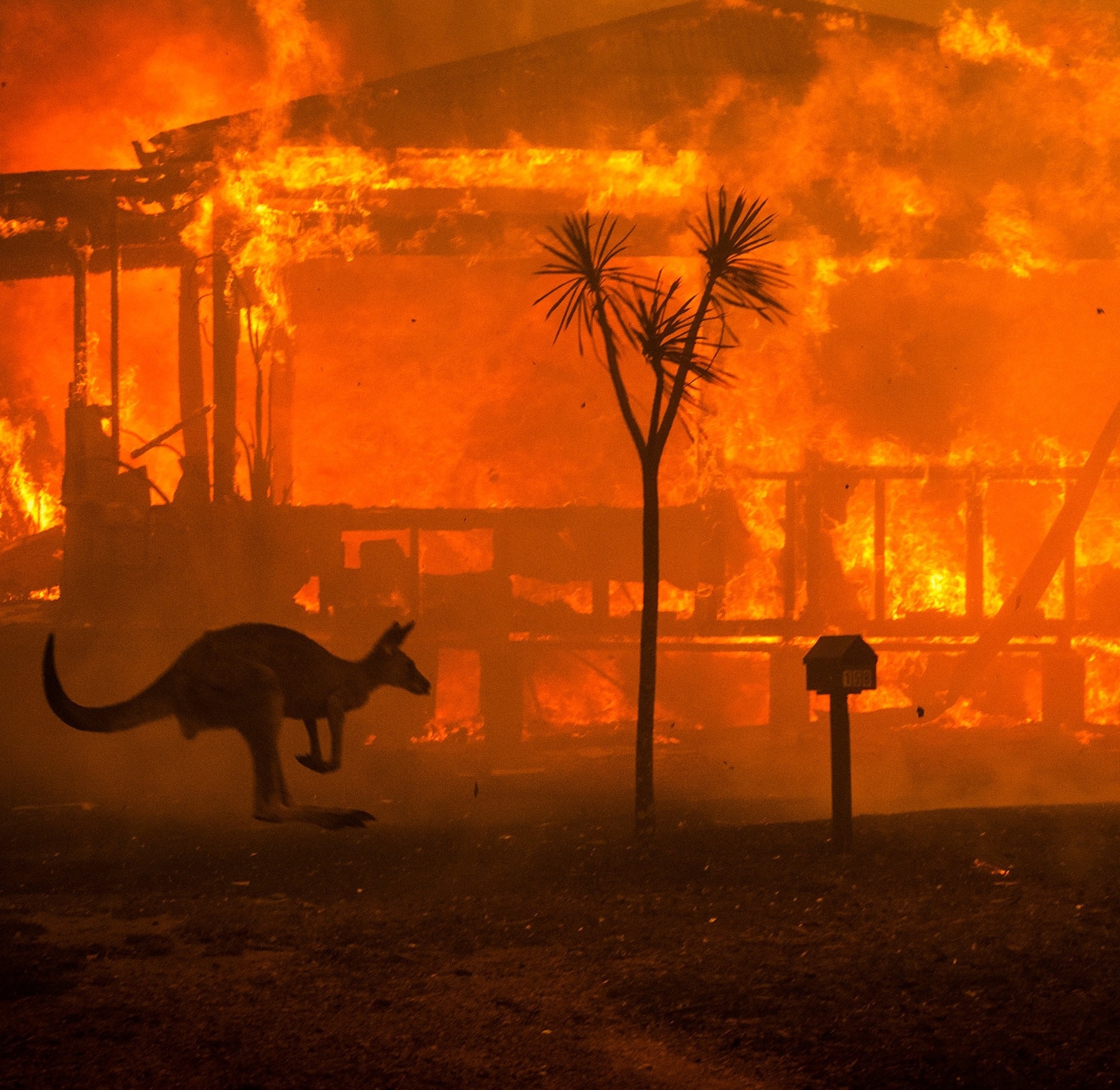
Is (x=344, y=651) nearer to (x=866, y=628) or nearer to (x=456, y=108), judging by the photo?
(x=866, y=628)

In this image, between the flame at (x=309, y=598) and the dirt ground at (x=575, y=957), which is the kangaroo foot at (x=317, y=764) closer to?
the dirt ground at (x=575, y=957)

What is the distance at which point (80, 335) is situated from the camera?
15148mm

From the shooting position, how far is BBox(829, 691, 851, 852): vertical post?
25.2 ft

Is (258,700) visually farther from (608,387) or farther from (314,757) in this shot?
(608,387)

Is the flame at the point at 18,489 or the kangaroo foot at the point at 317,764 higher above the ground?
the flame at the point at 18,489

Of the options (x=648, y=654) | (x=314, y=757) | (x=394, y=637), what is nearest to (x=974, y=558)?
(x=648, y=654)

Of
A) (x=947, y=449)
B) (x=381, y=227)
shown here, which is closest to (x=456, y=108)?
(x=381, y=227)

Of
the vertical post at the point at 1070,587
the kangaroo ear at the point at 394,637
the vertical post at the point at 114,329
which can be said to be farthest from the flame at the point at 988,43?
the kangaroo ear at the point at 394,637

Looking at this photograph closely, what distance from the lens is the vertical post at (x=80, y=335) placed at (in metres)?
14.9

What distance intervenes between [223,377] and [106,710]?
922cm

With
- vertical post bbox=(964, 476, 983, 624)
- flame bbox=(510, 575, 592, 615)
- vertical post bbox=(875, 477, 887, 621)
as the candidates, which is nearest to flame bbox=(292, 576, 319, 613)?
flame bbox=(510, 575, 592, 615)

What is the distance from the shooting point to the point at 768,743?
1472 cm

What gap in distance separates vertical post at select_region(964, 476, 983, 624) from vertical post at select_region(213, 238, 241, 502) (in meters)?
9.52

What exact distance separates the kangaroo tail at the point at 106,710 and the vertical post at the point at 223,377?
8310 mm
